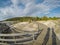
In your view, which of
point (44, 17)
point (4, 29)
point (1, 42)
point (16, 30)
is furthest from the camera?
point (44, 17)

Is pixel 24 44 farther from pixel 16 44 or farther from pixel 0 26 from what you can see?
pixel 0 26

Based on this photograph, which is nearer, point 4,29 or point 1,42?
point 1,42

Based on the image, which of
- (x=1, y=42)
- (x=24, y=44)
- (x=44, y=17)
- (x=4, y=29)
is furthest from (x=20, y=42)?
(x=44, y=17)

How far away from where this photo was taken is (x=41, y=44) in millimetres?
5848

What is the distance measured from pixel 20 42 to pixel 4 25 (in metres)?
4.50

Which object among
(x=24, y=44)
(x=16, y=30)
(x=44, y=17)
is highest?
(x=44, y=17)

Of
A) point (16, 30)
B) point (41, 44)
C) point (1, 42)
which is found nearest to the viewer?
point (41, 44)

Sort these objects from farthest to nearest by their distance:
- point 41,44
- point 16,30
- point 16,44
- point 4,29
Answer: point 16,30 < point 4,29 < point 16,44 < point 41,44

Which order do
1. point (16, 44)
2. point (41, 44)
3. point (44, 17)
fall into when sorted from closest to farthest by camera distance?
point (41, 44)
point (16, 44)
point (44, 17)

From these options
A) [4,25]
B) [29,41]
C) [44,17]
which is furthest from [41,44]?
[44,17]

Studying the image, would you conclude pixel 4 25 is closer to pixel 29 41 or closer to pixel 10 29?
pixel 10 29

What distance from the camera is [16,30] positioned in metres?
12.8

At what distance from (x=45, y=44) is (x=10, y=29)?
6.70m

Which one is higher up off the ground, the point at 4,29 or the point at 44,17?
the point at 44,17
